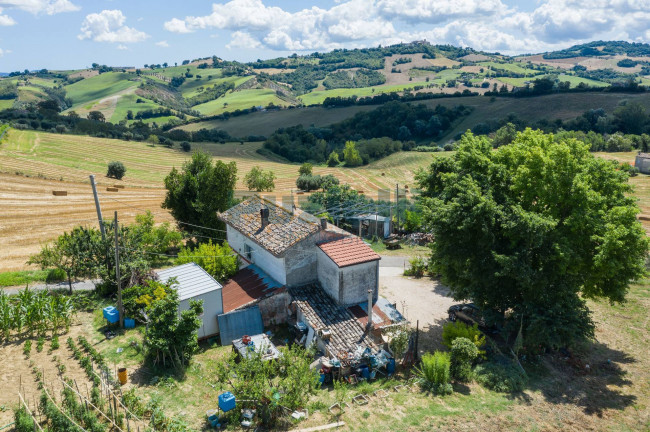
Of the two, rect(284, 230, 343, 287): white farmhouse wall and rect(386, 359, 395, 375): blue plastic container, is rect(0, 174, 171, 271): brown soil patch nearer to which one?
rect(284, 230, 343, 287): white farmhouse wall

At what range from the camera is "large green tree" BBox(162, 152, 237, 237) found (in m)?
33.7

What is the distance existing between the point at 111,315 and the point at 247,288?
7.10 m

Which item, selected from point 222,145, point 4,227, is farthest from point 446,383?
point 222,145

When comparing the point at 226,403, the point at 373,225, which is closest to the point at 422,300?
the point at 373,225

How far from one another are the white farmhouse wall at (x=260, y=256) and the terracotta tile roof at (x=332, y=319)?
4.21ft

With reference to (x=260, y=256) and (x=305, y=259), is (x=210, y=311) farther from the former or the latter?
(x=305, y=259)

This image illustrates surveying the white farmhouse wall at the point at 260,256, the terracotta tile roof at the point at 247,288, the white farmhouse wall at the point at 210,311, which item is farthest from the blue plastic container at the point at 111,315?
the white farmhouse wall at the point at 260,256

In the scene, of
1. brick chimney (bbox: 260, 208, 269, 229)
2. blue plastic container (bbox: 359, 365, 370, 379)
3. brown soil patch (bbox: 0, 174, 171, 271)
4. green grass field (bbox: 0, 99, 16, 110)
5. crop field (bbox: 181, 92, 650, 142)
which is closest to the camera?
blue plastic container (bbox: 359, 365, 370, 379)

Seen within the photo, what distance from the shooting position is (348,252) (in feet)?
75.9

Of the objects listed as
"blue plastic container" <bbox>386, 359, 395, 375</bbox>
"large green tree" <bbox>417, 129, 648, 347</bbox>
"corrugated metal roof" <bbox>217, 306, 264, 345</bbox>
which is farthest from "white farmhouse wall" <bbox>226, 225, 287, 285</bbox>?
"large green tree" <bbox>417, 129, 648, 347</bbox>

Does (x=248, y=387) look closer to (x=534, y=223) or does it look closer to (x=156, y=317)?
(x=156, y=317)

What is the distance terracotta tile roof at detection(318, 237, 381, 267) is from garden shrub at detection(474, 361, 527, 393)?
7457 millimetres

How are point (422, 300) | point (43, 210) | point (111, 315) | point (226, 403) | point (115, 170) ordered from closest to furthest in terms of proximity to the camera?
1. point (226, 403)
2. point (111, 315)
3. point (422, 300)
4. point (43, 210)
5. point (115, 170)

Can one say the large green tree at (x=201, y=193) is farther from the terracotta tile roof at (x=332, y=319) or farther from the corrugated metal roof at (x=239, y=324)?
the terracotta tile roof at (x=332, y=319)
